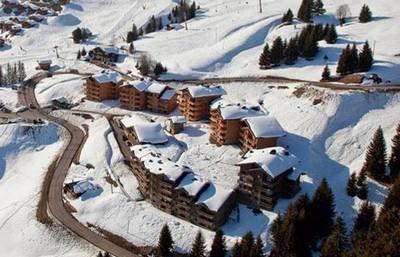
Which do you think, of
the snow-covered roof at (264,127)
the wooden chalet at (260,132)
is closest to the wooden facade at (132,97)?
the wooden chalet at (260,132)

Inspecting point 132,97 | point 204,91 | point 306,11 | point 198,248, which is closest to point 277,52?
point 204,91

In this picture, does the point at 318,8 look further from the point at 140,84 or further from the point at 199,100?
the point at 199,100

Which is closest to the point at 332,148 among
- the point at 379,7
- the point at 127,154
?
the point at 127,154

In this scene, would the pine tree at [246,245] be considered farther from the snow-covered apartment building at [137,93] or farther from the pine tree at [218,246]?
the snow-covered apartment building at [137,93]

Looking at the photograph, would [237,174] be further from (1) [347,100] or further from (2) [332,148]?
(1) [347,100]

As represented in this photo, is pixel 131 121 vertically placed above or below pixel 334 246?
above

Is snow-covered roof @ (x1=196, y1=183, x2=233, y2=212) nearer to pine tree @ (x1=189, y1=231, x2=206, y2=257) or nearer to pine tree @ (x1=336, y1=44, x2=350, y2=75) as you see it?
pine tree @ (x1=189, y1=231, x2=206, y2=257)
